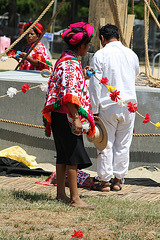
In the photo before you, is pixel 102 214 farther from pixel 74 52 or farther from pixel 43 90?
pixel 43 90

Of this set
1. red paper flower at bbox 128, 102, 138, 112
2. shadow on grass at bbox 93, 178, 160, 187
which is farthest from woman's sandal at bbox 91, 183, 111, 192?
red paper flower at bbox 128, 102, 138, 112

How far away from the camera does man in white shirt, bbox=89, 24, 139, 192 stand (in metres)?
4.93

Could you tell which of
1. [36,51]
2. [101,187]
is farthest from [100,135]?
[36,51]

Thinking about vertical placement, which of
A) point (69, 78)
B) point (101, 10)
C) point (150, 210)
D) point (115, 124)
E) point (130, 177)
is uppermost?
point (101, 10)

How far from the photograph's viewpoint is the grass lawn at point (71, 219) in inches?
131

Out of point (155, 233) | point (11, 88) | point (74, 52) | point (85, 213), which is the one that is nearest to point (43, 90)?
point (11, 88)

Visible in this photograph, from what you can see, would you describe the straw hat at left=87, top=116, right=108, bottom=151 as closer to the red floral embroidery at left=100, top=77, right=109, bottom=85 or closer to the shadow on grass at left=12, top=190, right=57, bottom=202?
the red floral embroidery at left=100, top=77, right=109, bottom=85

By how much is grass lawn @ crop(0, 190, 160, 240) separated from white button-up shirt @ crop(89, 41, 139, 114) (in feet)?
3.65

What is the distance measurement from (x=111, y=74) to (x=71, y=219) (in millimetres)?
1829

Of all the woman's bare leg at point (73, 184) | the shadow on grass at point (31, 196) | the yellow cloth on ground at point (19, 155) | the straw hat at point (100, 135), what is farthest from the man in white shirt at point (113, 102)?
the yellow cloth on ground at point (19, 155)

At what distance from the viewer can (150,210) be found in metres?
4.12

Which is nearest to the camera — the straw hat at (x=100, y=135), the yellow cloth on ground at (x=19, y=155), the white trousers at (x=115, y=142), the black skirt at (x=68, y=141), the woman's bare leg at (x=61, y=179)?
the black skirt at (x=68, y=141)

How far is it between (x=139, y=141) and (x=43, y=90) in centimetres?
156

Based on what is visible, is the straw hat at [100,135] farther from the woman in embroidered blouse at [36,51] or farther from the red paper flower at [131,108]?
the woman in embroidered blouse at [36,51]
